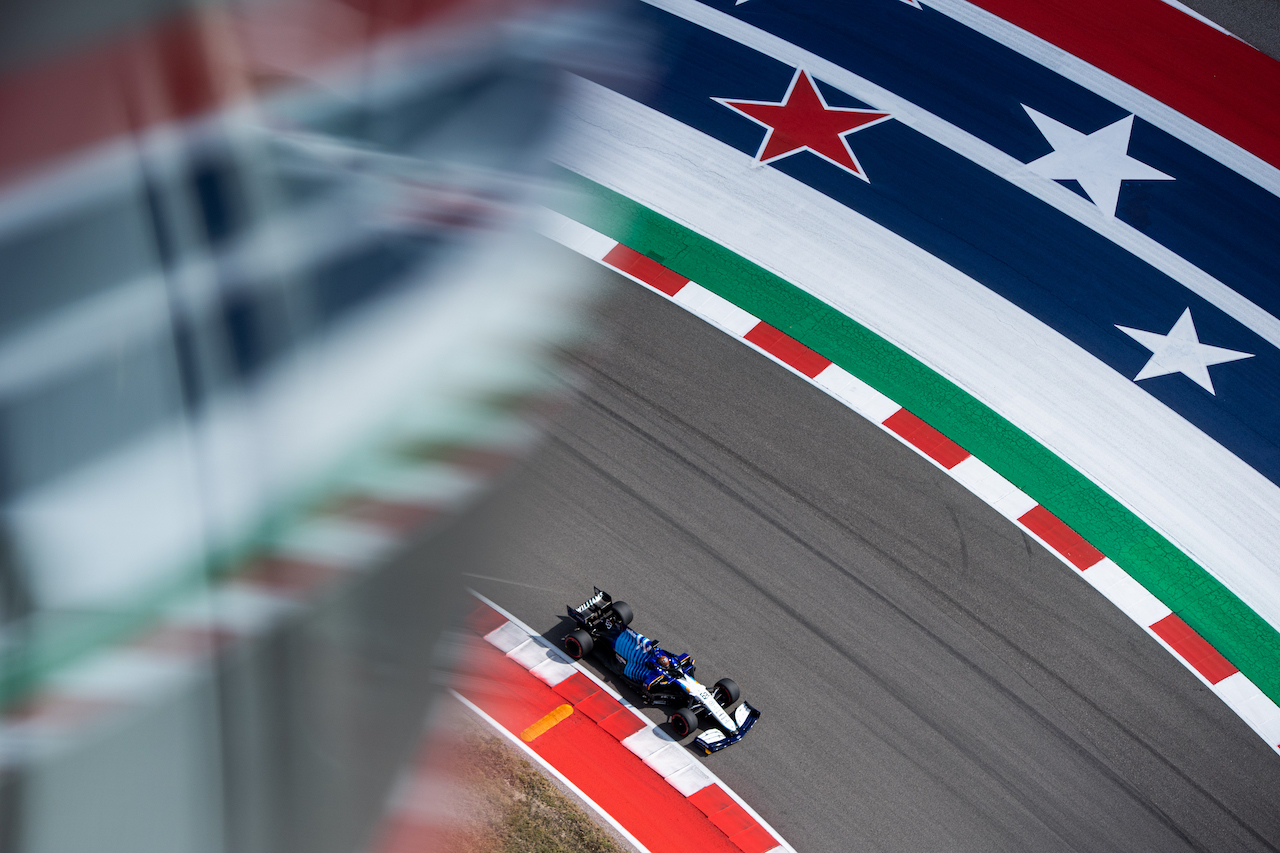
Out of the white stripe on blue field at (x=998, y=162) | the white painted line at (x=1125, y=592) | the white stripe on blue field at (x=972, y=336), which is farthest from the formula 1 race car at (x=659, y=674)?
the white stripe on blue field at (x=998, y=162)

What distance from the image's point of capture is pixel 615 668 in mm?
9500

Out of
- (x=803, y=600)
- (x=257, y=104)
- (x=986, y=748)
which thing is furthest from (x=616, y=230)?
(x=257, y=104)

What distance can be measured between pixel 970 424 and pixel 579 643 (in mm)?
5200

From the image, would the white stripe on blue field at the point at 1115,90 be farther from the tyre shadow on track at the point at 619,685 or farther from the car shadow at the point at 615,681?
the car shadow at the point at 615,681

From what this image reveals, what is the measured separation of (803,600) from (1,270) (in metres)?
9.32

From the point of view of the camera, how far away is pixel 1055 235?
1302 cm

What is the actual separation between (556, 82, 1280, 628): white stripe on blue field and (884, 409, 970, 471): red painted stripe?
81 cm

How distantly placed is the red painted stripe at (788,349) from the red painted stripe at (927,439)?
103cm

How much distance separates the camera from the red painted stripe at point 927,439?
11156mm

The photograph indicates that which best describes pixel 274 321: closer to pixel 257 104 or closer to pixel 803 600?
pixel 257 104

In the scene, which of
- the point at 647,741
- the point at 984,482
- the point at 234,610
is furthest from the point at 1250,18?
the point at 234,610

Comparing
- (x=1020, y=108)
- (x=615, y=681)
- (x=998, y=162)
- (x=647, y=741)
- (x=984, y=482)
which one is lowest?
(x=647, y=741)

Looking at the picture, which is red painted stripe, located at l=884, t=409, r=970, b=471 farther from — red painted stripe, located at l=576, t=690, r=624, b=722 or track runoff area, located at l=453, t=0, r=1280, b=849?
red painted stripe, located at l=576, t=690, r=624, b=722

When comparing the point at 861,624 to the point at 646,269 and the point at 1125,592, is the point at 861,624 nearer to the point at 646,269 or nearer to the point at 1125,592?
the point at 1125,592
